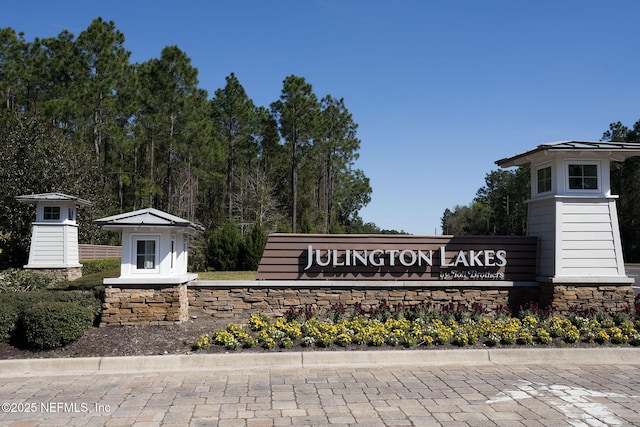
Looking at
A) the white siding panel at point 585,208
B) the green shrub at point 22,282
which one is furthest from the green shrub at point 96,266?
the white siding panel at point 585,208

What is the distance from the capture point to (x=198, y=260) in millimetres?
22109

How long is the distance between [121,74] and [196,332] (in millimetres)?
28013

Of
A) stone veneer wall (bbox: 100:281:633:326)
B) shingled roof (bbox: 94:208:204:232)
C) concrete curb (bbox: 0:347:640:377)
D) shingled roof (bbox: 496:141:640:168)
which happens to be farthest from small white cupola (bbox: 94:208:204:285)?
shingled roof (bbox: 496:141:640:168)

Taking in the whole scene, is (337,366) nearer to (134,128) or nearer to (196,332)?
(196,332)

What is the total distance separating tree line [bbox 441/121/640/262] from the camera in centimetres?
4738

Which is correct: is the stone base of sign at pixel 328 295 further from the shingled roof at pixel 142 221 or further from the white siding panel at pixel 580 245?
the shingled roof at pixel 142 221

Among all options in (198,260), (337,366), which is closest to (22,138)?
(198,260)

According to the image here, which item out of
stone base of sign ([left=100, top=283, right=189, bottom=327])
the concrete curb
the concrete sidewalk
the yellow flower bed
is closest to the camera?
the concrete sidewalk

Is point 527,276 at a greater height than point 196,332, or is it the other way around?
point 527,276

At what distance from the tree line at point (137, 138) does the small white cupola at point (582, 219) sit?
12948 mm

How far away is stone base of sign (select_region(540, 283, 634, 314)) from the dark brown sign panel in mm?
784

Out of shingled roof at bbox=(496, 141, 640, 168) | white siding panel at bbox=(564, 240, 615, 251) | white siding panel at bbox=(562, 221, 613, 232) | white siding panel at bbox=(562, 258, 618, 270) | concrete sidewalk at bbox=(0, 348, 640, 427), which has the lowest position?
concrete sidewalk at bbox=(0, 348, 640, 427)

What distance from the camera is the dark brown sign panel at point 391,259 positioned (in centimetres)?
1123

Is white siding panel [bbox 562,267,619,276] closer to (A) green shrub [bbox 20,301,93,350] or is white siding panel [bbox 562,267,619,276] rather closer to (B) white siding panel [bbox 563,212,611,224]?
(B) white siding panel [bbox 563,212,611,224]
